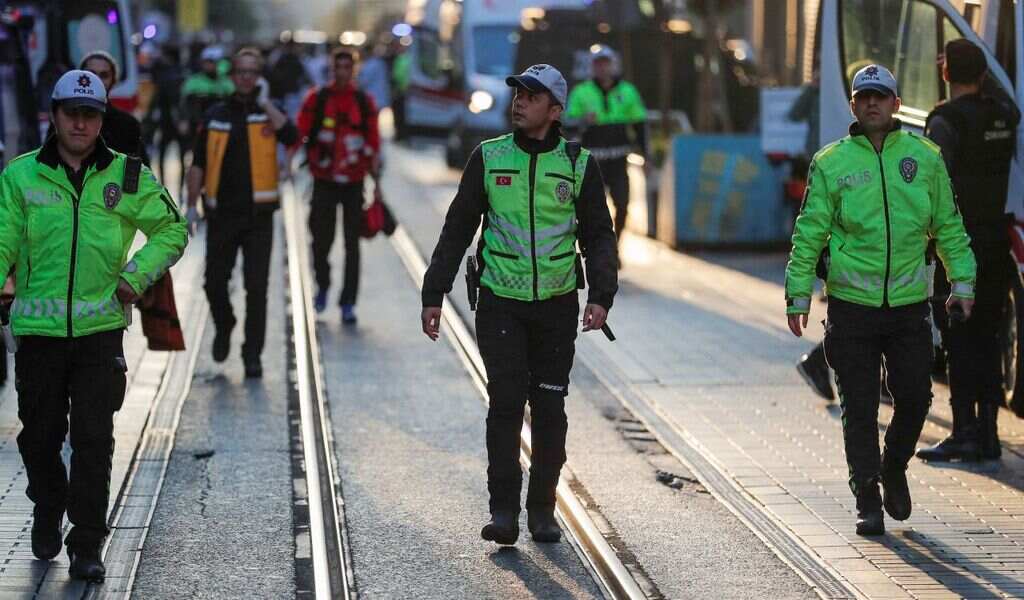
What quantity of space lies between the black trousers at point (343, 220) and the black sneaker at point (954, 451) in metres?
5.43

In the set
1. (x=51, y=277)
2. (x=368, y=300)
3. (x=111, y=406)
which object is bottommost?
(x=368, y=300)

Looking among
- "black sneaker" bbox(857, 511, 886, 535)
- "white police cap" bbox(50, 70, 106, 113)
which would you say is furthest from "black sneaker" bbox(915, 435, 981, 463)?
"white police cap" bbox(50, 70, 106, 113)

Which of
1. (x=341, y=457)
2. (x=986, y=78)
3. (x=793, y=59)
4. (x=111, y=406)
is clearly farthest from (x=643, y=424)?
(x=793, y=59)

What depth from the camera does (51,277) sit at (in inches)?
268

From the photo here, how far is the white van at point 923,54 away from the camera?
9.86 metres

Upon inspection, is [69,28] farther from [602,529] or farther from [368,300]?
[602,529]

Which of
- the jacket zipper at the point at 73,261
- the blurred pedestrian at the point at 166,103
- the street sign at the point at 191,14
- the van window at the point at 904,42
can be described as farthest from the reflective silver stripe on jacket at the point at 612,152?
the street sign at the point at 191,14

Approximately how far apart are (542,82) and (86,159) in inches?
62.3

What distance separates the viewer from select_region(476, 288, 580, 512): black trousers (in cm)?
746

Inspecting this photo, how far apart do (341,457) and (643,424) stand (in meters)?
1.68

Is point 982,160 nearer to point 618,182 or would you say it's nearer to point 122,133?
point 122,133

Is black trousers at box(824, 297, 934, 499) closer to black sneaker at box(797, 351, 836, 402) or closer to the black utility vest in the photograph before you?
the black utility vest

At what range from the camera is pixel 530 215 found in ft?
24.1

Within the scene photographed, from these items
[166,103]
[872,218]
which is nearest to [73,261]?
[872,218]
